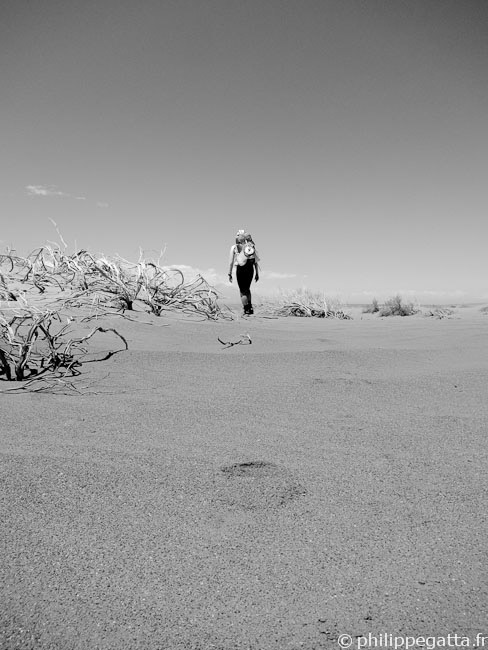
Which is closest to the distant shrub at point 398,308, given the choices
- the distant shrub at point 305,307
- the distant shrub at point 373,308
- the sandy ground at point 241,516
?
the distant shrub at point 373,308

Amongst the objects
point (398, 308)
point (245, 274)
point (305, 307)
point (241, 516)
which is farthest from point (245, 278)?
point (241, 516)

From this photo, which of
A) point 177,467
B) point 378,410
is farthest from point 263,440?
point 378,410

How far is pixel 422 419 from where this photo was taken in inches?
96.7

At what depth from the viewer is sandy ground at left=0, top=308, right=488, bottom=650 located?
1.10 metres

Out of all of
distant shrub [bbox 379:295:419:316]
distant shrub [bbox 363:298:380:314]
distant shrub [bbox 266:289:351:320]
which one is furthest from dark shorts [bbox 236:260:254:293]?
distant shrub [bbox 363:298:380:314]

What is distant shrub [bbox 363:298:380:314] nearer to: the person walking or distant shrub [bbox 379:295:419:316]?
distant shrub [bbox 379:295:419:316]

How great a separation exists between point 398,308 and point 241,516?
11049 mm

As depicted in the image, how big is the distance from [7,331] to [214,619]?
311cm

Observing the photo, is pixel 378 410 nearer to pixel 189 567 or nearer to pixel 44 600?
pixel 189 567

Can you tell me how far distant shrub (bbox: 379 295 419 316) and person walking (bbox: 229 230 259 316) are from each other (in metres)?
4.67

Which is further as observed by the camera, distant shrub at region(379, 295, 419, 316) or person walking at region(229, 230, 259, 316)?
distant shrub at region(379, 295, 419, 316)

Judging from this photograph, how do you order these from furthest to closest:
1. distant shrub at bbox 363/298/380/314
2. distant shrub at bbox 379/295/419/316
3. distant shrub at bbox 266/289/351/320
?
1. distant shrub at bbox 363/298/380/314
2. distant shrub at bbox 379/295/419/316
3. distant shrub at bbox 266/289/351/320

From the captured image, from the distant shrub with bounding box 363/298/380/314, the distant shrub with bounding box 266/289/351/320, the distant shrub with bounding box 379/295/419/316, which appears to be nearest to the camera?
the distant shrub with bounding box 266/289/351/320

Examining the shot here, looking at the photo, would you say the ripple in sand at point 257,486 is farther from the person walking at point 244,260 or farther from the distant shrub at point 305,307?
the distant shrub at point 305,307
